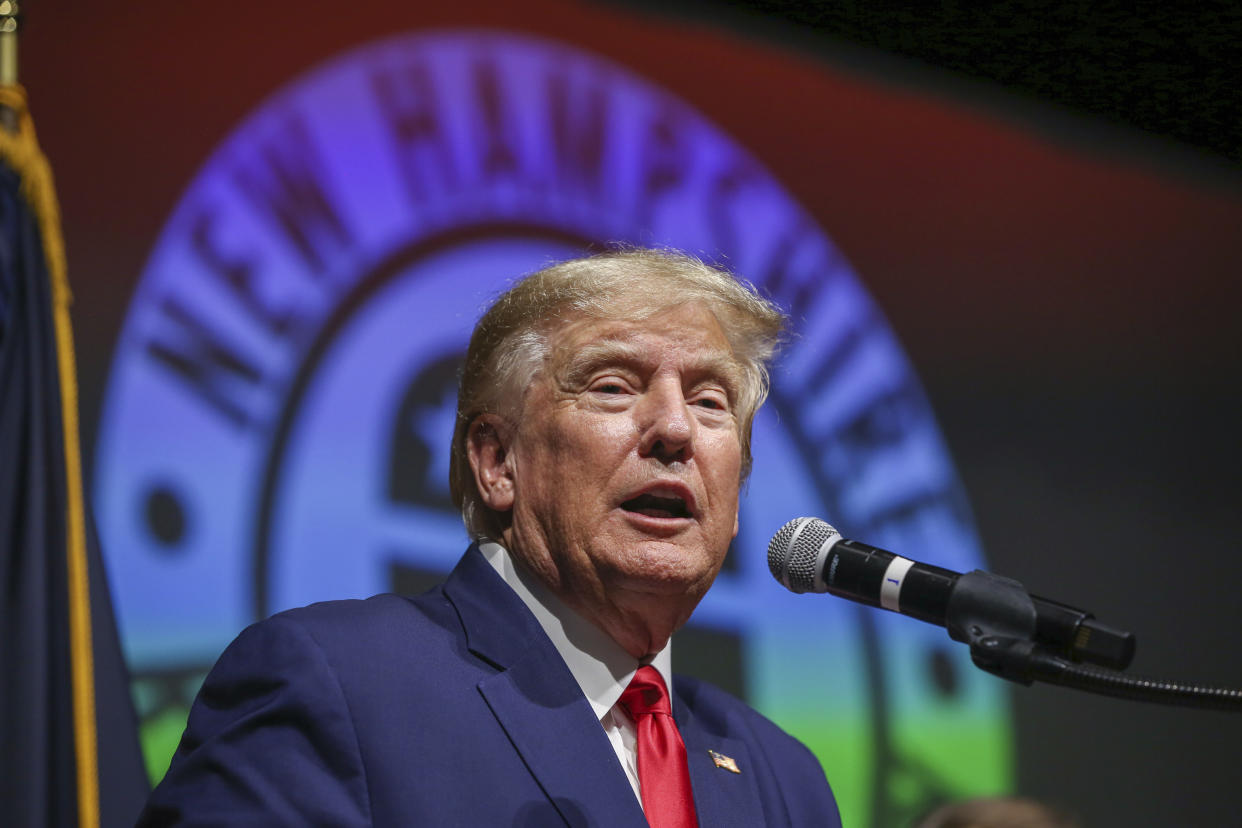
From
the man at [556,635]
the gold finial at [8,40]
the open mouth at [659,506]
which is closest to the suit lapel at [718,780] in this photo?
the man at [556,635]

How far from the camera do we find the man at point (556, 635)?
151cm

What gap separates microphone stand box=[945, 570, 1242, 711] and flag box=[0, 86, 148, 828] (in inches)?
65.1

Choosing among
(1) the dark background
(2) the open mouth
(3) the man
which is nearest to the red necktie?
(3) the man

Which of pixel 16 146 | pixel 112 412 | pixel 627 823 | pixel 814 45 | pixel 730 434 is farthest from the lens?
pixel 814 45

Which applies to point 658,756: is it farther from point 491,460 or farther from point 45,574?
point 45,574

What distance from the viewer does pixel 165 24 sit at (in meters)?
2.75

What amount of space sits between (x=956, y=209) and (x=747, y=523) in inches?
55.6

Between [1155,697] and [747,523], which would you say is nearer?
[1155,697]

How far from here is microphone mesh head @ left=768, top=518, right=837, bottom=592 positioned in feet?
A: 4.88

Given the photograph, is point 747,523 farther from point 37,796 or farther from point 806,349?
point 37,796

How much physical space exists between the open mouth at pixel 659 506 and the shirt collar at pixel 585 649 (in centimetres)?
19

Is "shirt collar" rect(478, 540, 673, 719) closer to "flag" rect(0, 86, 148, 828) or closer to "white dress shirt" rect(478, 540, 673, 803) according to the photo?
"white dress shirt" rect(478, 540, 673, 803)

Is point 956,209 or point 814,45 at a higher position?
point 814,45

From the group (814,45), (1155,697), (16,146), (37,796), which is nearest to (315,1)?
(16,146)
